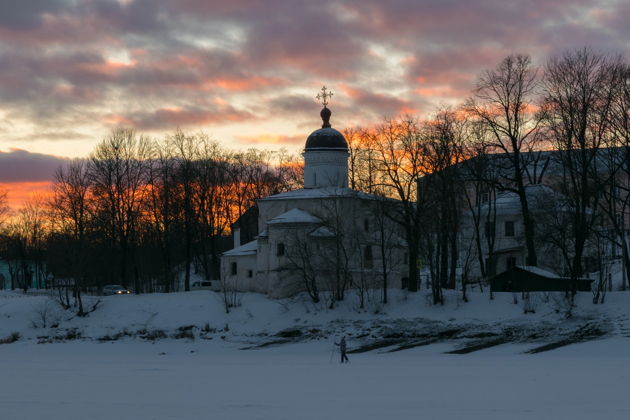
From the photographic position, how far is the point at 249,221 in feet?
307

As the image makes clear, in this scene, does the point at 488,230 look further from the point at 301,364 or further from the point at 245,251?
the point at 301,364

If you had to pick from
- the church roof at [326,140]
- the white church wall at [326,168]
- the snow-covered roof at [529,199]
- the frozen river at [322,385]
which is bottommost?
the frozen river at [322,385]

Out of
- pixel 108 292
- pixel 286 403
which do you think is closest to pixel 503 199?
pixel 108 292

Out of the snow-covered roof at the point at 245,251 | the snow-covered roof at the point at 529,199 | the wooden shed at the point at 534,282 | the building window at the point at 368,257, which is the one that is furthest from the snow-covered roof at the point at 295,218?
the snow-covered roof at the point at 529,199

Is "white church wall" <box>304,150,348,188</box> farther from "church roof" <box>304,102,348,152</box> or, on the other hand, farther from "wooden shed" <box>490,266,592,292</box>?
"wooden shed" <box>490,266,592,292</box>

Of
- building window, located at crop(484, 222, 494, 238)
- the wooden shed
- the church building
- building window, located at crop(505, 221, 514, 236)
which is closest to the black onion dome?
the church building

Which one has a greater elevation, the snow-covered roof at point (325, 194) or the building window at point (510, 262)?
the snow-covered roof at point (325, 194)

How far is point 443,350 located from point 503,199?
3493 centimetres

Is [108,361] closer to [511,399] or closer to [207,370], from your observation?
[207,370]

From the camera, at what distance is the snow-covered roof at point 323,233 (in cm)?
6706

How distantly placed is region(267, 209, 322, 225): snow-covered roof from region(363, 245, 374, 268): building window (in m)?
4.11

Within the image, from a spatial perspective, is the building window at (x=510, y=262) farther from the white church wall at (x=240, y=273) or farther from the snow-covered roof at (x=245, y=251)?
the white church wall at (x=240, y=273)

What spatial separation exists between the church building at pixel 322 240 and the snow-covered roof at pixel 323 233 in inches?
2.1

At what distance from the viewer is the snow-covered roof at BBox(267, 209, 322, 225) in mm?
68062
